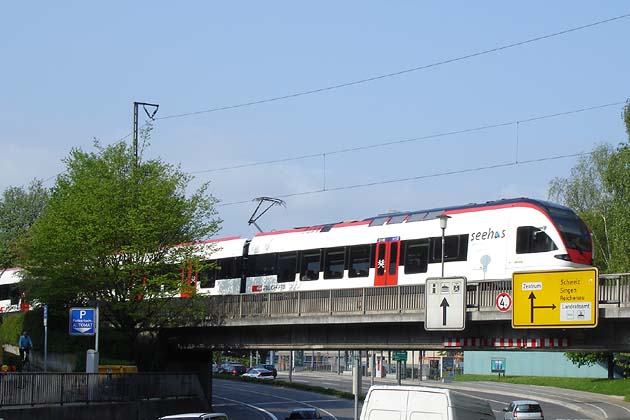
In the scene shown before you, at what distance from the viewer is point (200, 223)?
48.9 m

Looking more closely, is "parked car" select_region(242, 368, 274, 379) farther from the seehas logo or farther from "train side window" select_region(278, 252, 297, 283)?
the seehas logo

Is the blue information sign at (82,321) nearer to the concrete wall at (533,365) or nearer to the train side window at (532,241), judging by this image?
the train side window at (532,241)

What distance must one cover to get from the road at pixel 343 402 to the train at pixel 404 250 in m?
9.07

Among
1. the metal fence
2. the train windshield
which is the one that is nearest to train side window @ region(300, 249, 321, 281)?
the metal fence

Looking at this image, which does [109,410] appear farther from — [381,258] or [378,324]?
[381,258]

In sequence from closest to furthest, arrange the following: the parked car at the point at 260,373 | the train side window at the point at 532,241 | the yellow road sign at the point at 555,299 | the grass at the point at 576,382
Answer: the yellow road sign at the point at 555,299
the train side window at the point at 532,241
the grass at the point at 576,382
the parked car at the point at 260,373

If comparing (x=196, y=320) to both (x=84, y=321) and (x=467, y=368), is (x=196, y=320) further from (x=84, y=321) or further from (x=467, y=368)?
(x=467, y=368)

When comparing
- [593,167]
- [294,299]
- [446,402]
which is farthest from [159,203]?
[593,167]

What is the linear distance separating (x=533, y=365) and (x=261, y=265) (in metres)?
53.0

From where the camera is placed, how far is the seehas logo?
3388 centimetres

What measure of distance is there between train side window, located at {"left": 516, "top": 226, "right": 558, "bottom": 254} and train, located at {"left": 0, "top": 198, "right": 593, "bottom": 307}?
0.11ft

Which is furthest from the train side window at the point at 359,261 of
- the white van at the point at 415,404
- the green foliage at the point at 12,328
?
the white van at the point at 415,404

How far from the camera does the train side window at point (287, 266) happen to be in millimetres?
42156

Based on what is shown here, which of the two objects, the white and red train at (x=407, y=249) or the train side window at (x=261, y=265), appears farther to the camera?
the train side window at (x=261, y=265)
